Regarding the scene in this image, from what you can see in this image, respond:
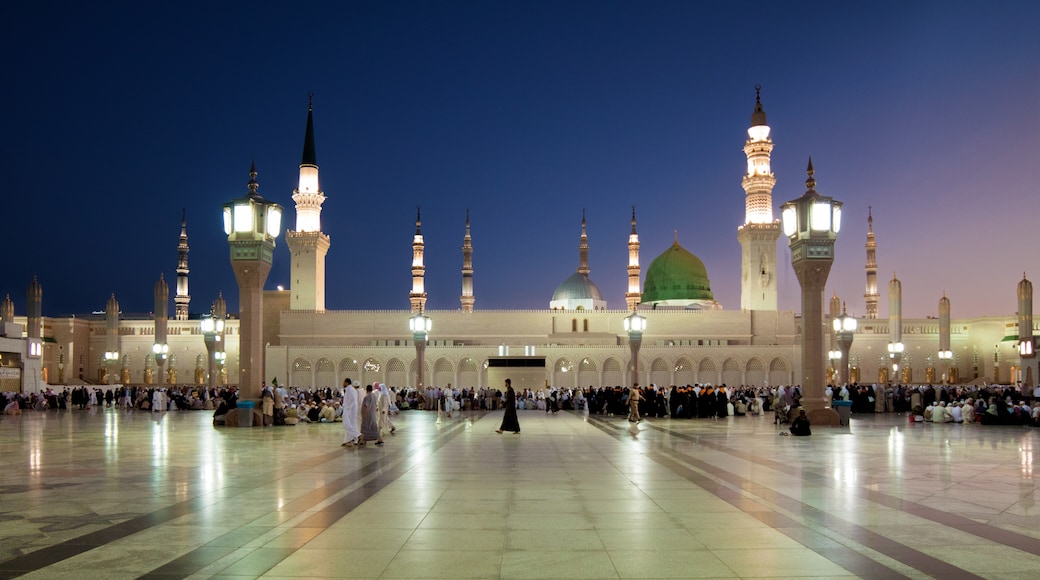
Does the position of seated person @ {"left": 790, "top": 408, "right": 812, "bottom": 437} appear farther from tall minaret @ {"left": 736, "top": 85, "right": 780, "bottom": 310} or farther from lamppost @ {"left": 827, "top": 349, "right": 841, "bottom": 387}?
tall minaret @ {"left": 736, "top": 85, "right": 780, "bottom": 310}

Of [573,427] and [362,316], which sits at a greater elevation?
[362,316]

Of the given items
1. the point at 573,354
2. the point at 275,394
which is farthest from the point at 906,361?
the point at 275,394

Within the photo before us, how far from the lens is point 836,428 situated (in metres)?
15.8

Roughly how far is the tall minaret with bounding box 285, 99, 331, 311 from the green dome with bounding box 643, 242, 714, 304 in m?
22.4

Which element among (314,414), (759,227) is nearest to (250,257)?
(314,414)

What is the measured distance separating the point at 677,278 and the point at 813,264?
41.6 meters

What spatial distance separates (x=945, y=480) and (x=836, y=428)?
7949 millimetres

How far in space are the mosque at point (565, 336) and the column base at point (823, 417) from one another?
1030 inches

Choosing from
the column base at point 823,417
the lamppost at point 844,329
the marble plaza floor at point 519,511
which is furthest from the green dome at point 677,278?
the marble plaza floor at point 519,511

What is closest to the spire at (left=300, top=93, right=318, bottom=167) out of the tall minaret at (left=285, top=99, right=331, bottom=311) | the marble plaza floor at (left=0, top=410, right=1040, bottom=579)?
the tall minaret at (left=285, top=99, right=331, bottom=311)

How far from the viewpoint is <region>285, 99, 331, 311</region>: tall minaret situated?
5084cm

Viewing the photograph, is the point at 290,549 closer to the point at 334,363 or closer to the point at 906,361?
the point at 334,363

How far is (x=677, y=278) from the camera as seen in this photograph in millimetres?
57656

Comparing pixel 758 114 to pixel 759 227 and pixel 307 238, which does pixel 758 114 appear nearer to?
pixel 759 227
